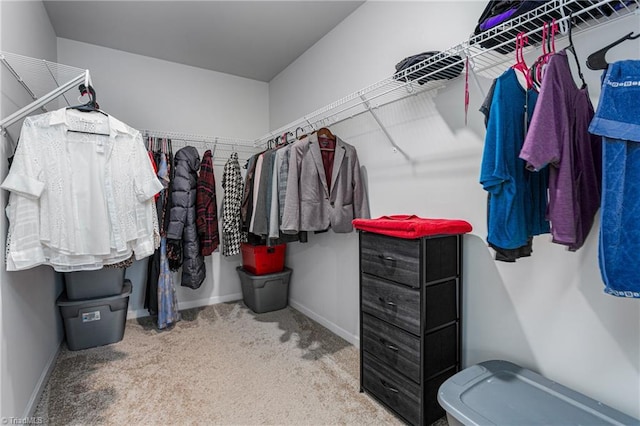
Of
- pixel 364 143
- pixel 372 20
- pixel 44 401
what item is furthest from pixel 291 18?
pixel 44 401

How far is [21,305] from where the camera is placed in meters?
1.64

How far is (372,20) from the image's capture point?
7.36ft

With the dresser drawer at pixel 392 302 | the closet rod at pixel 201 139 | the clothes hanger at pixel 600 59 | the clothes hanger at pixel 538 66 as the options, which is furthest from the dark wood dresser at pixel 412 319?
the closet rod at pixel 201 139

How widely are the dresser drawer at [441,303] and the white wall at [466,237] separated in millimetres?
114

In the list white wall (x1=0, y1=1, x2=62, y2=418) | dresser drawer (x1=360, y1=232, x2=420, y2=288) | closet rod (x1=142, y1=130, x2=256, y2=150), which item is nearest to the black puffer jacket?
closet rod (x1=142, y1=130, x2=256, y2=150)

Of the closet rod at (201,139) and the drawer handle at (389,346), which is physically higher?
the closet rod at (201,139)

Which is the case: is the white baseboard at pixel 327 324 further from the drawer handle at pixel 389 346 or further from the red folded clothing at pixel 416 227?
the red folded clothing at pixel 416 227

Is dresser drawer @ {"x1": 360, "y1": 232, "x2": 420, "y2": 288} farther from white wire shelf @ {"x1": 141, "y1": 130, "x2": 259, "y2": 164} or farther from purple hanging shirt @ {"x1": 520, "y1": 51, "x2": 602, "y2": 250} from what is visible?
white wire shelf @ {"x1": 141, "y1": 130, "x2": 259, "y2": 164}

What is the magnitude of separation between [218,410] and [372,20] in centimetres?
272

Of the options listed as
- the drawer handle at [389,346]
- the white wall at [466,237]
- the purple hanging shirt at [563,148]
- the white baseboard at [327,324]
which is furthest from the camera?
the white baseboard at [327,324]

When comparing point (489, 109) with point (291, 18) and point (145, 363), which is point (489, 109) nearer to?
point (291, 18)

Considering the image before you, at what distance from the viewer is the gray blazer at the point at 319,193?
2.16 metres

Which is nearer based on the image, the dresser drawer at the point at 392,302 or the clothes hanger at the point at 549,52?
the clothes hanger at the point at 549,52

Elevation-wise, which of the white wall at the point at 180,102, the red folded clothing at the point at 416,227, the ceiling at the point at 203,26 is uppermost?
the ceiling at the point at 203,26
